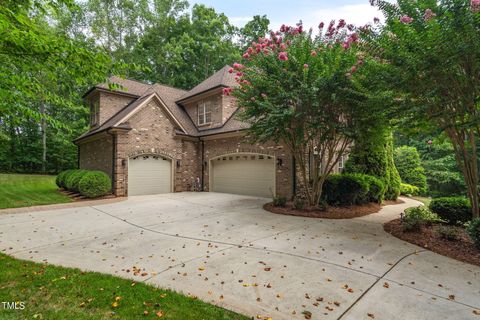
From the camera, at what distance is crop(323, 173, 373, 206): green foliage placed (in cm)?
966

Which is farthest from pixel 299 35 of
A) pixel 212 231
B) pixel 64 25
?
pixel 64 25

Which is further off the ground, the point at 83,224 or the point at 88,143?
the point at 88,143

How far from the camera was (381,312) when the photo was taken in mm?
2896

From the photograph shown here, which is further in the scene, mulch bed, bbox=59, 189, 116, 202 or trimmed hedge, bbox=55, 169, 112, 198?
mulch bed, bbox=59, 189, 116, 202

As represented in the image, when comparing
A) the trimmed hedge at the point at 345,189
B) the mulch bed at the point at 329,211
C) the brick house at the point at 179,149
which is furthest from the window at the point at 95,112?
the trimmed hedge at the point at 345,189

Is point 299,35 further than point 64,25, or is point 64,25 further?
point 64,25

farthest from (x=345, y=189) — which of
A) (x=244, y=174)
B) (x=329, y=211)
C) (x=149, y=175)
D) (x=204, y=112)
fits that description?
(x=204, y=112)

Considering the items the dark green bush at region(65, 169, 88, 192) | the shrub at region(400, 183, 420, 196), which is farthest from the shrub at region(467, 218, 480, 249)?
the dark green bush at region(65, 169, 88, 192)

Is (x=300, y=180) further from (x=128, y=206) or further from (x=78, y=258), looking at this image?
(x=78, y=258)

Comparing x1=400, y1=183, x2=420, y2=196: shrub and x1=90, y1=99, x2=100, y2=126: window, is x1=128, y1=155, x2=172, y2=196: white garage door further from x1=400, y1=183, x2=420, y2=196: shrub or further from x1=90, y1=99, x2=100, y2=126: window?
x1=400, y1=183, x2=420, y2=196: shrub

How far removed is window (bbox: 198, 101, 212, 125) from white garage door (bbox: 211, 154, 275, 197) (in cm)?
278

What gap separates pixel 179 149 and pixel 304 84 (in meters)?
9.04

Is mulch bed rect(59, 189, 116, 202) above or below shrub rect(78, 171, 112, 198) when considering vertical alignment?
below

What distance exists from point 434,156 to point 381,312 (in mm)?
28443
